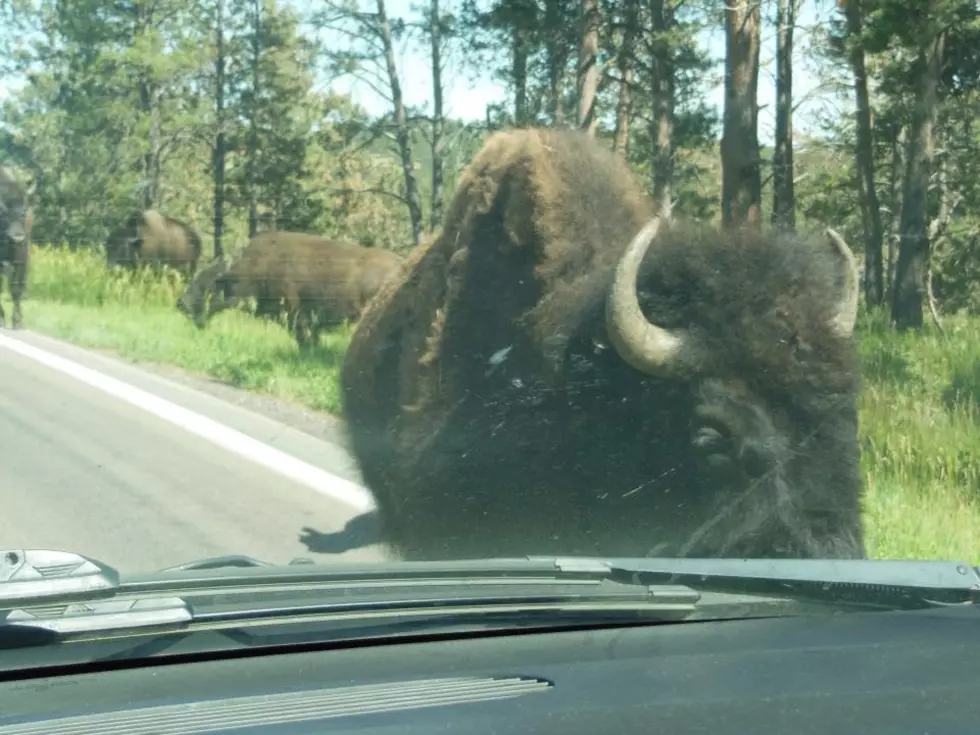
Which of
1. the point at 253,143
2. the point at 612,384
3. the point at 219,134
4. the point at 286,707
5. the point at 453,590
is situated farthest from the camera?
the point at 253,143

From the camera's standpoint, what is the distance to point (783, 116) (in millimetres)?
19375

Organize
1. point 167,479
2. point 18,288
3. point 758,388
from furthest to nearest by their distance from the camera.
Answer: point 18,288, point 167,479, point 758,388

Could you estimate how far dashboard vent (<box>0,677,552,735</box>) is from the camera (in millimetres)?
1781

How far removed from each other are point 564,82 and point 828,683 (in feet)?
41.9

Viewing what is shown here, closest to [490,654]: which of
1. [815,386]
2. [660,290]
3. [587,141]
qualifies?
[815,386]

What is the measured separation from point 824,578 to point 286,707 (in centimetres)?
178

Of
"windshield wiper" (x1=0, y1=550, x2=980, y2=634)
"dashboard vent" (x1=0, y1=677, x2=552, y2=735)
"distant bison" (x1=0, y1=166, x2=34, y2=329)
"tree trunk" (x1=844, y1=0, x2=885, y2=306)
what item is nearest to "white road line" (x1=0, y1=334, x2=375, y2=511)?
"windshield wiper" (x1=0, y1=550, x2=980, y2=634)

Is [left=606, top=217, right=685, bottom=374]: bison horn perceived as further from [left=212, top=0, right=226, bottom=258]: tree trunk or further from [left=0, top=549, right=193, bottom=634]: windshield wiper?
[left=212, top=0, right=226, bottom=258]: tree trunk

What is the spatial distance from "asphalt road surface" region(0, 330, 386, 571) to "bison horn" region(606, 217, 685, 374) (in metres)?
1.86

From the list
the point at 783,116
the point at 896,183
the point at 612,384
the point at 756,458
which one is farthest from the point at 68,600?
the point at 896,183

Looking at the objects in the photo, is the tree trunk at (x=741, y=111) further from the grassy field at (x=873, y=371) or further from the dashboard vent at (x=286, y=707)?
the dashboard vent at (x=286, y=707)

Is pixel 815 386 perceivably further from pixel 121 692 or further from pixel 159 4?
pixel 159 4

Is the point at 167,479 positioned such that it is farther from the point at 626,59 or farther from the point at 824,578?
the point at 626,59

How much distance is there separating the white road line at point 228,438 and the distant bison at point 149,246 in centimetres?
471
